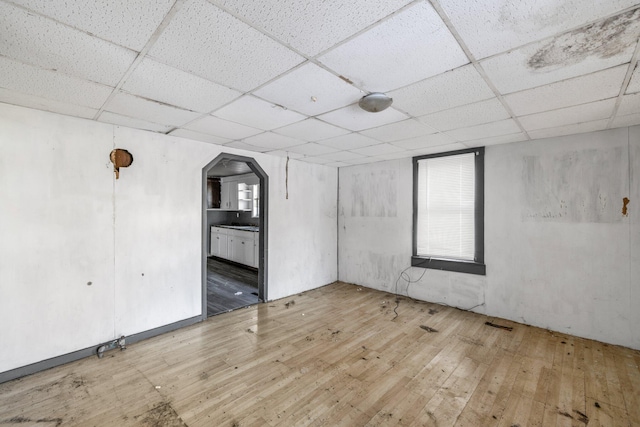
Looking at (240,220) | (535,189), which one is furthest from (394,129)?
(240,220)

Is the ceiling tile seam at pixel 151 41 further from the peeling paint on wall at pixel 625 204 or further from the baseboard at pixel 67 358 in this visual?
the peeling paint on wall at pixel 625 204

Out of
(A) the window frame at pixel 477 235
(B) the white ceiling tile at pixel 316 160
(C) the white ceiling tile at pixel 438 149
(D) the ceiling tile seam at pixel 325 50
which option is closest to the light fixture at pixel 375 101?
(D) the ceiling tile seam at pixel 325 50

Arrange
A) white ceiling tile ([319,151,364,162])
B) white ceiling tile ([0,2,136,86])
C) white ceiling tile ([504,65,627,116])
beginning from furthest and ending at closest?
1. white ceiling tile ([319,151,364,162])
2. white ceiling tile ([504,65,627,116])
3. white ceiling tile ([0,2,136,86])

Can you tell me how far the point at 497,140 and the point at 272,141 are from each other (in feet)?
10.1

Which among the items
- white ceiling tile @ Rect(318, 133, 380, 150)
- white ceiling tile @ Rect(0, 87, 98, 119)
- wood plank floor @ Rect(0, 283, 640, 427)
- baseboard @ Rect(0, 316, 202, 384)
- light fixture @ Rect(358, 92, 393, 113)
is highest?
white ceiling tile @ Rect(318, 133, 380, 150)

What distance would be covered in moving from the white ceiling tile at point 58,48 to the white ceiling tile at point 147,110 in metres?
0.41

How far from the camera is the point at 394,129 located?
3266 mm

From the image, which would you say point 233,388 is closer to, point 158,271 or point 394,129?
point 158,271

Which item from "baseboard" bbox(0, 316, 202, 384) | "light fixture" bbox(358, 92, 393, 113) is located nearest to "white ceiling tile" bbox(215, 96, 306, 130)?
"light fixture" bbox(358, 92, 393, 113)

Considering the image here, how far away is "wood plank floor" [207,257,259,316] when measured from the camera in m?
4.46

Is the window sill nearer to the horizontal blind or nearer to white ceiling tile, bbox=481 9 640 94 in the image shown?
the horizontal blind

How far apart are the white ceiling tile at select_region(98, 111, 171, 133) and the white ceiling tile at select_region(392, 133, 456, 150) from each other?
119 inches

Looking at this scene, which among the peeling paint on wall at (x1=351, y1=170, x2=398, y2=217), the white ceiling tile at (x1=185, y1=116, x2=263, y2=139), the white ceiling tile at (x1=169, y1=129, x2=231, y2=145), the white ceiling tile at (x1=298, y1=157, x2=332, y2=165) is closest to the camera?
the white ceiling tile at (x1=185, y1=116, x2=263, y2=139)

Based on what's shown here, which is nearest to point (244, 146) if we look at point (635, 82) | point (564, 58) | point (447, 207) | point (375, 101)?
Answer: point (375, 101)
